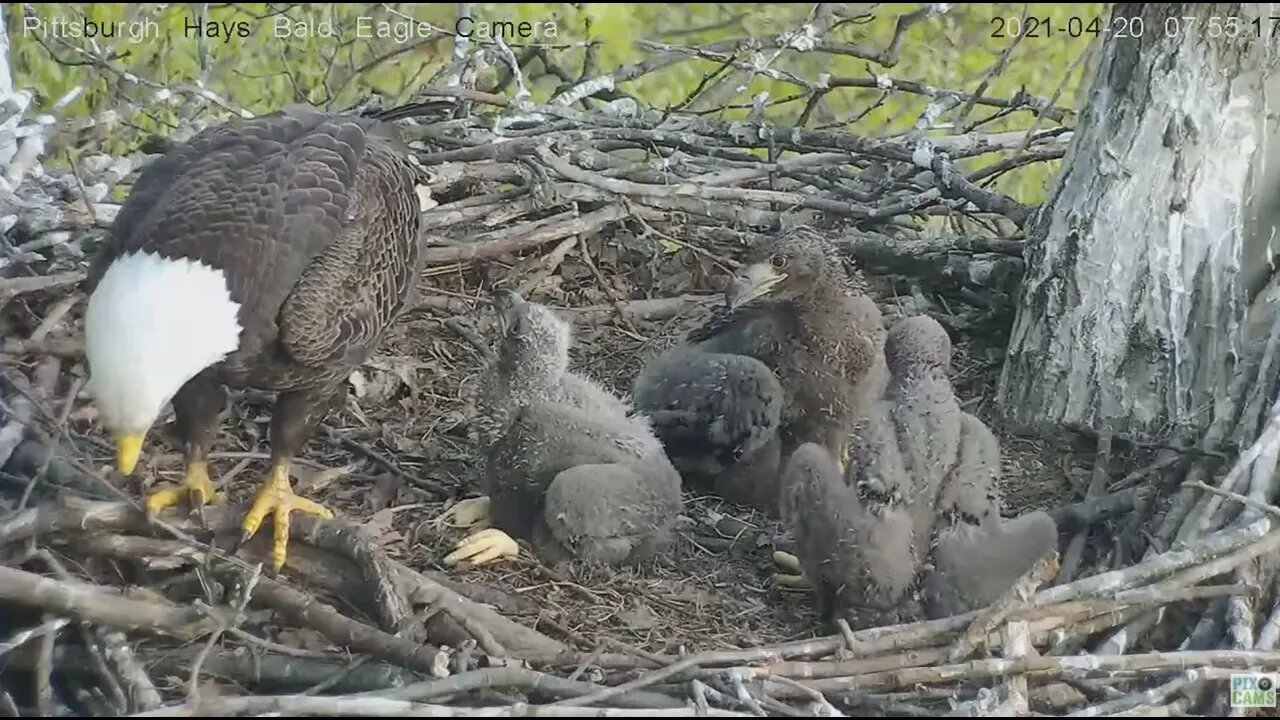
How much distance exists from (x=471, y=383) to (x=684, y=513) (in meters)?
0.99

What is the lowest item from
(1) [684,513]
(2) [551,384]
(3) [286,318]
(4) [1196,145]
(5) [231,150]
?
(1) [684,513]

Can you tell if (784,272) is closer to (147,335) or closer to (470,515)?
(470,515)

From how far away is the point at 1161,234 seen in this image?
4422 millimetres

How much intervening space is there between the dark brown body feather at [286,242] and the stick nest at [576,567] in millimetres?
395

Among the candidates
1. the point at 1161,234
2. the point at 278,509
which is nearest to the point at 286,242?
the point at 278,509

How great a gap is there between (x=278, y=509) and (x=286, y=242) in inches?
29.0

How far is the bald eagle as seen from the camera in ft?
10.9

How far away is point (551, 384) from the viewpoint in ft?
14.2

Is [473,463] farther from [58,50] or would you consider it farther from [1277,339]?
[58,50]

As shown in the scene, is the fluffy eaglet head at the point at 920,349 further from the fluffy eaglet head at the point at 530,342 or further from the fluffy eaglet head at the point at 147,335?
the fluffy eaglet head at the point at 147,335

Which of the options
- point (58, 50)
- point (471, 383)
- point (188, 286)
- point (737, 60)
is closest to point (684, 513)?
point (471, 383)

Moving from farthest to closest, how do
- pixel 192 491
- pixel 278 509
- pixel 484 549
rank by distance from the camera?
1. pixel 192 491
2. pixel 484 549
3. pixel 278 509

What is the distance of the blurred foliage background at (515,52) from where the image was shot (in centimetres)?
618

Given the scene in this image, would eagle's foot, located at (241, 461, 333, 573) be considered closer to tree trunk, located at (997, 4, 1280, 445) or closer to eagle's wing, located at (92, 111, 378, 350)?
eagle's wing, located at (92, 111, 378, 350)
